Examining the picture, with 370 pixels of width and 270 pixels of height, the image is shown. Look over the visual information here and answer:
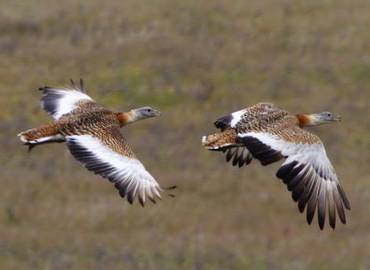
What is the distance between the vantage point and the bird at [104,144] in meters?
A: 10.9

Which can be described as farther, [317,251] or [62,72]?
[62,72]

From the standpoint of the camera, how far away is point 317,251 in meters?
16.5

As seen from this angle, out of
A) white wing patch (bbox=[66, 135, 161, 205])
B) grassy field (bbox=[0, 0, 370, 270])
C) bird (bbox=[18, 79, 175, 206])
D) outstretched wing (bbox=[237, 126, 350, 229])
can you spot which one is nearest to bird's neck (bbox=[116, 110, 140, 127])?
bird (bbox=[18, 79, 175, 206])

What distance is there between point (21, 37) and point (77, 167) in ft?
26.2

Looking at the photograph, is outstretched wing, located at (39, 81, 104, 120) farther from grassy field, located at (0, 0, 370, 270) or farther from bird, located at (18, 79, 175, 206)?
grassy field, located at (0, 0, 370, 270)

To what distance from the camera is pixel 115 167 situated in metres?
11.0

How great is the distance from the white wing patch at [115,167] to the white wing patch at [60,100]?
3.75 feet

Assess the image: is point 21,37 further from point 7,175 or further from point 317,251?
point 317,251

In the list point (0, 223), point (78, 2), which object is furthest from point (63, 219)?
point (78, 2)

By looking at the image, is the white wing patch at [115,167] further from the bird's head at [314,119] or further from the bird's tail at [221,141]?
the bird's head at [314,119]

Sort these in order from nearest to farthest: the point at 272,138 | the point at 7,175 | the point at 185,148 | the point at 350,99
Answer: the point at 272,138 < the point at 7,175 < the point at 185,148 < the point at 350,99

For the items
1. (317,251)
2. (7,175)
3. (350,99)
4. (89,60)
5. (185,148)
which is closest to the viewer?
(317,251)

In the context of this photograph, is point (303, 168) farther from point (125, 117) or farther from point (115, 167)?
point (125, 117)

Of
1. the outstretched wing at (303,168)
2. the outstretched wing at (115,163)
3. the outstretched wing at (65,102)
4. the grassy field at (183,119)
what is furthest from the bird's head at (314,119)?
the grassy field at (183,119)
